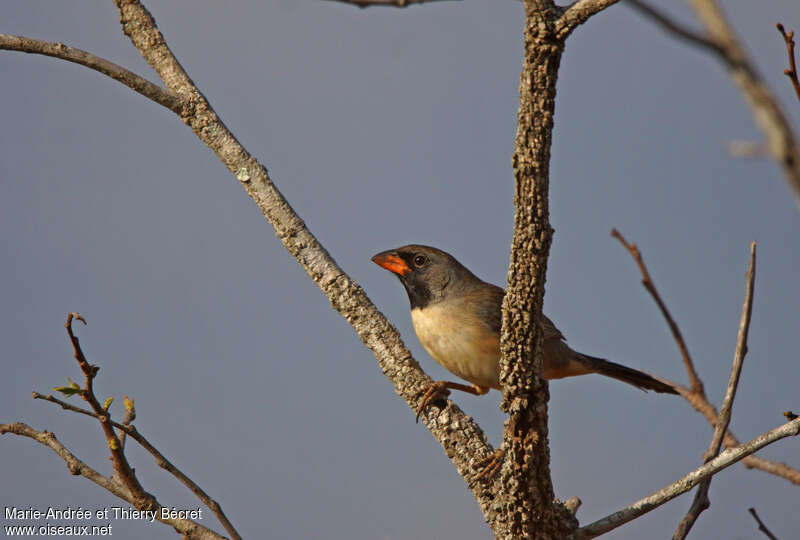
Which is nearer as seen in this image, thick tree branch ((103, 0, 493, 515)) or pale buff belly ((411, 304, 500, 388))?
thick tree branch ((103, 0, 493, 515))

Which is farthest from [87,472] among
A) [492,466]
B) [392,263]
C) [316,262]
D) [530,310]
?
[392,263]

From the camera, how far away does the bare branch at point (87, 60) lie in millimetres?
4762

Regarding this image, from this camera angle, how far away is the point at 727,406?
411 centimetres

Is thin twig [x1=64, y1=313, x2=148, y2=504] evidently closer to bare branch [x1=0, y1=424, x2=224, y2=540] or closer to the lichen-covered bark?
bare branch [x1=0, y1=424, x2=224, y2=540]

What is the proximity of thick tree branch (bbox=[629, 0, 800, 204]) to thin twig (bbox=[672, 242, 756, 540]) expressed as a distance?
300cm

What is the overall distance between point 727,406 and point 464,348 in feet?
5.84

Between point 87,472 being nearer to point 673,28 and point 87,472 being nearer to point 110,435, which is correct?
A: point 110,435

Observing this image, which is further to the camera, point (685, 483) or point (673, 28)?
point (685, 483)

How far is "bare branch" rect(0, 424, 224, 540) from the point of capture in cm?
424

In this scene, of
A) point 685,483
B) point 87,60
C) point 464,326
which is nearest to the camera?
point 685,483

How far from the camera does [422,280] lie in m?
6.05

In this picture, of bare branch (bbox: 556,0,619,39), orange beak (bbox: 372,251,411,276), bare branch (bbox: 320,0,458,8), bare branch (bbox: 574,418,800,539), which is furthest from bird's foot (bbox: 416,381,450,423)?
bare branch (bbox: 320,0,458,8)

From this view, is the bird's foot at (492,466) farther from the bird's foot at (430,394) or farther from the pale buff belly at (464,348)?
the pale buff belly at (464,348)

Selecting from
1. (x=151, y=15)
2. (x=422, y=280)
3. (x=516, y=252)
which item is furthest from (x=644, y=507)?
(x=151, y=15)
